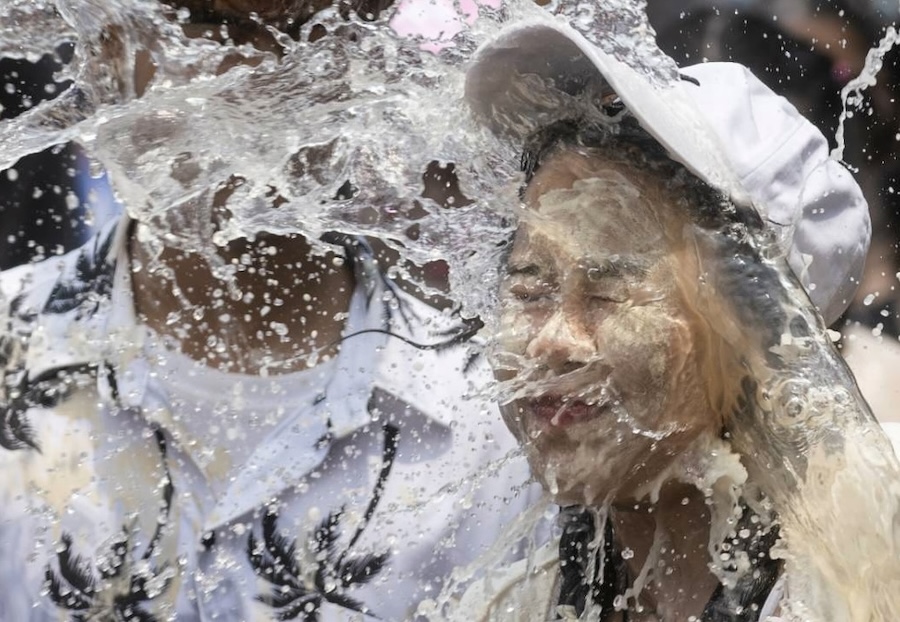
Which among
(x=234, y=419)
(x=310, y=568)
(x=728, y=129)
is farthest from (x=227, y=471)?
(x=728, y=129)

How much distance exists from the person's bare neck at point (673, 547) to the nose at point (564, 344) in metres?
0.17

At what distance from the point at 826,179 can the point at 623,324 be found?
339mm

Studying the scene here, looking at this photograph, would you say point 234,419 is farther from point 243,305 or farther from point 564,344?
point 564,344

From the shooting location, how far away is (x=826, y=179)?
4.83 ft

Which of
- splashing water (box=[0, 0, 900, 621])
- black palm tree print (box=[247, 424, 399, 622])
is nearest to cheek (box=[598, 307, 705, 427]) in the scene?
splashing water (box=[0, 0, 900, 621])

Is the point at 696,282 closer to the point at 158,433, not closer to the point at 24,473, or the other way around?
the point at 158,433

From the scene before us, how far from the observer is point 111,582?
1735 mm

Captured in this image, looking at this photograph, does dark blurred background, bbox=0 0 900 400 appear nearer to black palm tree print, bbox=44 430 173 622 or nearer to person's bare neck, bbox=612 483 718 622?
black palm tree print, bbox=44 430 173 622

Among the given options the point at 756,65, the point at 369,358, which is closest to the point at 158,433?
the point at 369,358

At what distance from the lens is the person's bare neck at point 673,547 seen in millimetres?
1352

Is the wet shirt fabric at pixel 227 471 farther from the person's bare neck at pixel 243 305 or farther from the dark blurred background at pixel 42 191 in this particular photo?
the dark blurred background at pixel 42 191

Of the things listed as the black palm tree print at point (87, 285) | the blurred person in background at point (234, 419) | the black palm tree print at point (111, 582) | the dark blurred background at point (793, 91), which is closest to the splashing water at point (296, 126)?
the blurred person in background at point (234, 419)

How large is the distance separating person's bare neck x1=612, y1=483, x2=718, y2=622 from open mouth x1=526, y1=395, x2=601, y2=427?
0.12 meters

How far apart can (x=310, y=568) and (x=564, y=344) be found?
62 cm
